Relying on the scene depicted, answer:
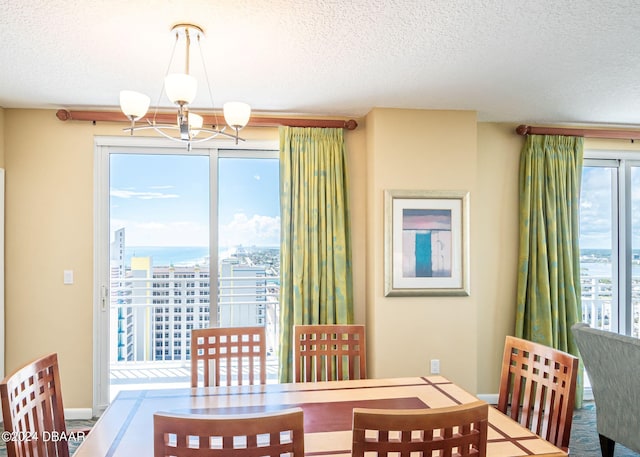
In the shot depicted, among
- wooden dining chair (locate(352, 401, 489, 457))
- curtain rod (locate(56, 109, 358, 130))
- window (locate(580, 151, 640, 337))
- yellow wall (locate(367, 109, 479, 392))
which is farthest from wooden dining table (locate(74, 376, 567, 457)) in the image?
window (locate(580, 151, 640, 337))

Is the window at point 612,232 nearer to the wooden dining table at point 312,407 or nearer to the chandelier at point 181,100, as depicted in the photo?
the wooden dining table at point 312,407

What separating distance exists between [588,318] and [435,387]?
3023 mm

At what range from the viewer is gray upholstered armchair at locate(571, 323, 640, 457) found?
8.55 ft

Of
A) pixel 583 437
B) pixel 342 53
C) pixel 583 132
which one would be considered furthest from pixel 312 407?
pixel 583 132

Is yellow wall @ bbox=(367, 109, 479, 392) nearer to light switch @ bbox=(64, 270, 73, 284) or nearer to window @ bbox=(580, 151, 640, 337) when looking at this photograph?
window @ bbox=(580, 151, 640, 337)

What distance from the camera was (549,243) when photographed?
396cm

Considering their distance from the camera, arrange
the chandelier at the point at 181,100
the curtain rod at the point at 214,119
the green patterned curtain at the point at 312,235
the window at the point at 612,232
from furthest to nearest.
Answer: the window at the point at 612,232 → the green patterned curtain at the point at 312,235 → the curtain rod at the point at 214,119 → the chandelier at the point at 181,100

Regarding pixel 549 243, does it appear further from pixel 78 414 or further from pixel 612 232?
pixel 78 414

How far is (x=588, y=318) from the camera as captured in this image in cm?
444

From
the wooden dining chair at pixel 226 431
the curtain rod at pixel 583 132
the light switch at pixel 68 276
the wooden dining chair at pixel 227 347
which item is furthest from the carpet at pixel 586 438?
the light switch at pixel 68 276

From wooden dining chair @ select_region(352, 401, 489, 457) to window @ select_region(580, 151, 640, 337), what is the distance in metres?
3.66

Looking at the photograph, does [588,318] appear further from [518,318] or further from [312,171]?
[312,171]

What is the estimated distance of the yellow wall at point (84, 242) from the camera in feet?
11.8

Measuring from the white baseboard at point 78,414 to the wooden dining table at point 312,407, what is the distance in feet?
6.16
